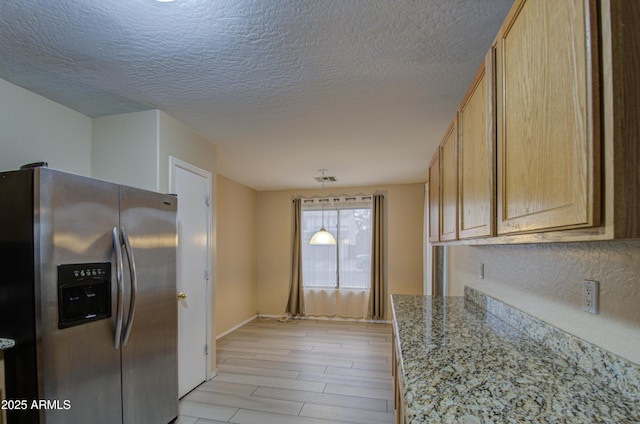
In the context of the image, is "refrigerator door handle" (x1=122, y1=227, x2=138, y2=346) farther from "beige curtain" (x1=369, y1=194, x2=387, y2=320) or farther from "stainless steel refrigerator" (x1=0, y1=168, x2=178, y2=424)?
"beige curtain" (x1=369, y1=194, x2=387, y2=320)

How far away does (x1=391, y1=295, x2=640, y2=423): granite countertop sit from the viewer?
0.90 meters

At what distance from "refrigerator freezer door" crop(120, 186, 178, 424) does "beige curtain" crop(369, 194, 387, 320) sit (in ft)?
12.3

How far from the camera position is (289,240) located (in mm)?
6000

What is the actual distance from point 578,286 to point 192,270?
2763 mm

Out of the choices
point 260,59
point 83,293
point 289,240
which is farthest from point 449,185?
point 289,240

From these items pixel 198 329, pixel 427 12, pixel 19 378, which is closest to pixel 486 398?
pixel 427 12

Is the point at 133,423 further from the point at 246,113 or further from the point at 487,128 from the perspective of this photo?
the point at 487,128

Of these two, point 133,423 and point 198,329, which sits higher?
point 198,329

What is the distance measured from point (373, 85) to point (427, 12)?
0.67m

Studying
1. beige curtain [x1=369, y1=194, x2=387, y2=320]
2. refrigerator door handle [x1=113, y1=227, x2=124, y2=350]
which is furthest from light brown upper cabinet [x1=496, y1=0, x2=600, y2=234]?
beige curtain [x1=369, y1=194, x2=387, y2=320]

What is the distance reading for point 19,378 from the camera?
143 cm

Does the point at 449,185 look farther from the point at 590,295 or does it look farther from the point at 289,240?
the point at 289,240

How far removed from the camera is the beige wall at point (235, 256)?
15.7ft

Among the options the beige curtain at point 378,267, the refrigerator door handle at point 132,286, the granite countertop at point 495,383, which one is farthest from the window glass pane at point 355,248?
the refrigerator door handle at point 132,286
